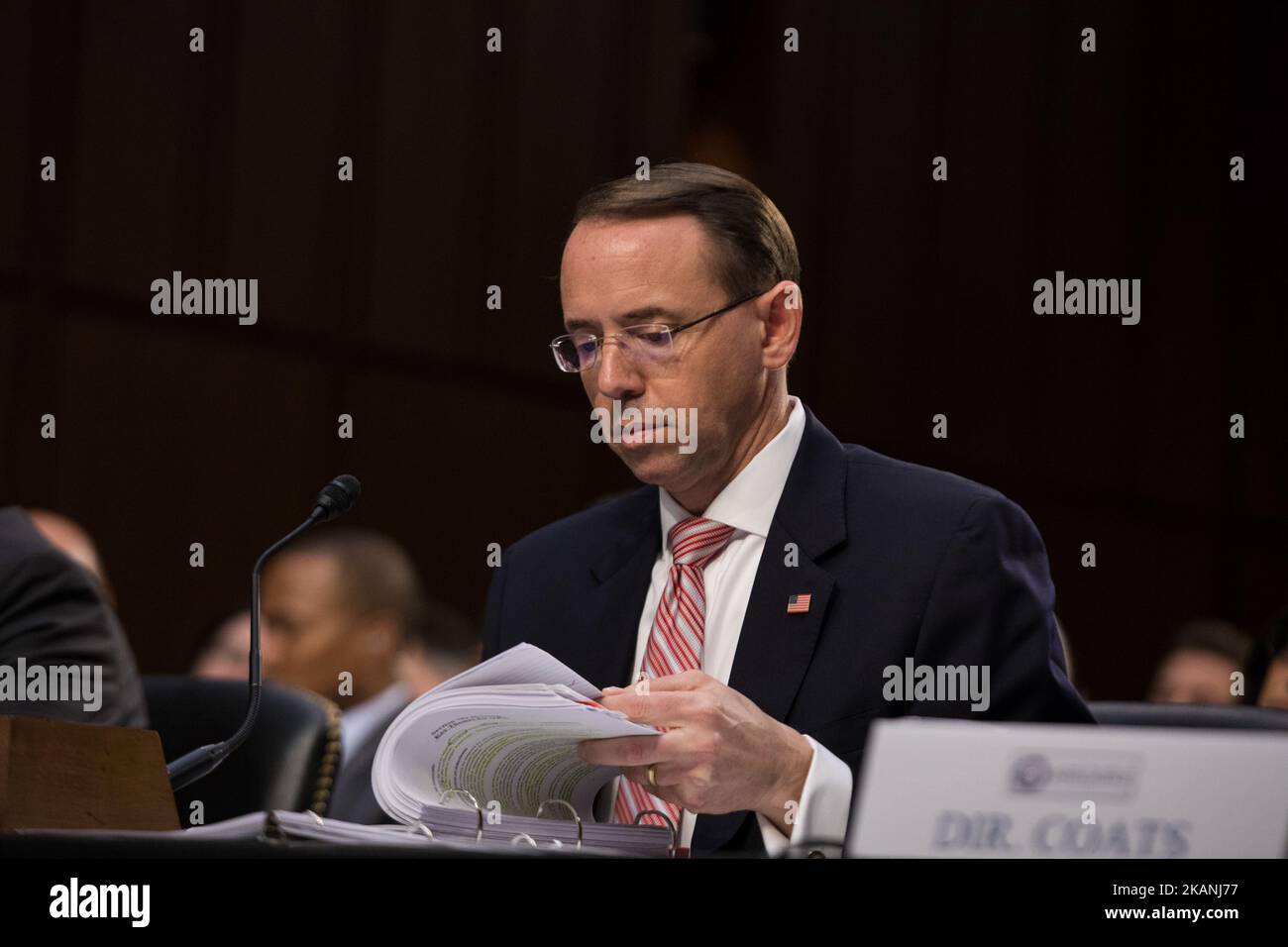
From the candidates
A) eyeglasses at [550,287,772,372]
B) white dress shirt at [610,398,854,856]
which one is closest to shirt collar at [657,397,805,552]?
white dress shirt at [610,398,854,856]

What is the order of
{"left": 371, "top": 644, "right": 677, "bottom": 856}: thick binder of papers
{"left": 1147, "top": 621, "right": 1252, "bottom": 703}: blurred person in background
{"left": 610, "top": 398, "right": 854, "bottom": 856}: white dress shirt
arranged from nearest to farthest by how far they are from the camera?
{"left": 371, "top": 644, "right": 677, "bottom": 856}: thick binder of papers
{"left": 610, "top": 398, "right": 854, "bottom": 856}: white dress shirt
{"left": 1147, "top": 621, "right": 1252, "bottom": 703}: blurred person in background

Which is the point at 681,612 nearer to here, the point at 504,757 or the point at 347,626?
the point at 504,757

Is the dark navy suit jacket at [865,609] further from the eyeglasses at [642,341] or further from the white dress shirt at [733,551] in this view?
the eyeglasses at [642,341]

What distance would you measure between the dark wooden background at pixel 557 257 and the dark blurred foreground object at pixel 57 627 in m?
2.29

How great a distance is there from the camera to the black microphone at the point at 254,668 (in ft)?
5.52

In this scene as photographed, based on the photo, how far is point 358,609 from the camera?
4.48m

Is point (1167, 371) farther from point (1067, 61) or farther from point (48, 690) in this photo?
point (48, 690)

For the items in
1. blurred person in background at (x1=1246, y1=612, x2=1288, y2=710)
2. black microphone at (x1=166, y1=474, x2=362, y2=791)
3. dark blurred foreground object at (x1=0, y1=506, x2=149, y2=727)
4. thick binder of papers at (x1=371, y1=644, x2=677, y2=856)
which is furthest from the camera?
blurred person in background at (x1=1246, y1=612, x2=1288, y2=710)

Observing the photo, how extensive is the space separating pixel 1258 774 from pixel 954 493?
1.05m

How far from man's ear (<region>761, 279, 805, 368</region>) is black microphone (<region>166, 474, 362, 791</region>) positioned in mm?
673

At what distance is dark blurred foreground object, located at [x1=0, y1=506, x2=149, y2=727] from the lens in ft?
7.50

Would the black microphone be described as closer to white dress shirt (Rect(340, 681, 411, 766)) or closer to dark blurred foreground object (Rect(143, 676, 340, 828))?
dark blurred foreground object (Rect(143, 676, 340, 828))

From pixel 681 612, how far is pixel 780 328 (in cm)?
46

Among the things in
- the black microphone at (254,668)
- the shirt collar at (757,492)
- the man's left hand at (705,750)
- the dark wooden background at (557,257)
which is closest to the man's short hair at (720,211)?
the shirt collar at (757,492)
